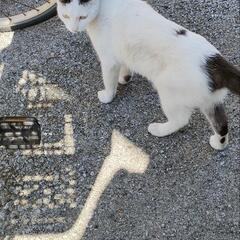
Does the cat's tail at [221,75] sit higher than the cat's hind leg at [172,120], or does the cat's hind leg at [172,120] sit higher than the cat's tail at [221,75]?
the cat's tail at [221,75]

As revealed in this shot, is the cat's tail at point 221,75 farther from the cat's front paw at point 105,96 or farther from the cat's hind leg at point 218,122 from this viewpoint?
the cat's front paw at point 105,96

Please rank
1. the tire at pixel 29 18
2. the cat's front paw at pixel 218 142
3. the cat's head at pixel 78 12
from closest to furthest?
the cat's head at pixel 78 12, the cat's front paw at pixel 218 142, the tire at pixel 29 18

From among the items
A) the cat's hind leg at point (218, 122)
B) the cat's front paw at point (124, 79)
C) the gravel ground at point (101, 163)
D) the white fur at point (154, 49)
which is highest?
the white fur at point (154, 49)

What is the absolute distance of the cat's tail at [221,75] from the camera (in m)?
1.97

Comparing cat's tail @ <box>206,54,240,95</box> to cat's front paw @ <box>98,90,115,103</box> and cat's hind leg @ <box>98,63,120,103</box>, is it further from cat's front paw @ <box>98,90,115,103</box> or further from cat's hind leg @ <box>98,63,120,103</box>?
cat's front paw @ <box>98,90,115,103</box>

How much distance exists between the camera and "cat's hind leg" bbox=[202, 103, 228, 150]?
218cm

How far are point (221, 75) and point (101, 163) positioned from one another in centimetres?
80

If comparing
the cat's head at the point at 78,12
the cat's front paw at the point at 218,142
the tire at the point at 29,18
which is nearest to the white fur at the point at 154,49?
the cat's head at the point at 78,12

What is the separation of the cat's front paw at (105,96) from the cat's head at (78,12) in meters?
0.48

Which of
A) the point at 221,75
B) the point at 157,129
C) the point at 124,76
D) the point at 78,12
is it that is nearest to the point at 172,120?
the point at 157,129

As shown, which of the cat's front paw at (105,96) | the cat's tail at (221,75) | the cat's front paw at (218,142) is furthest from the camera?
the cat's front paw at (105,96)

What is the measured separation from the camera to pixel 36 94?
266 centimetres

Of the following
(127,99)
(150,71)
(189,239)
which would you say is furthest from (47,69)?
(189,239)

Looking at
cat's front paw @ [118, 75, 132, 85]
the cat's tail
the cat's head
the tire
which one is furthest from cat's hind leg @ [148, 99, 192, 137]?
the tire
